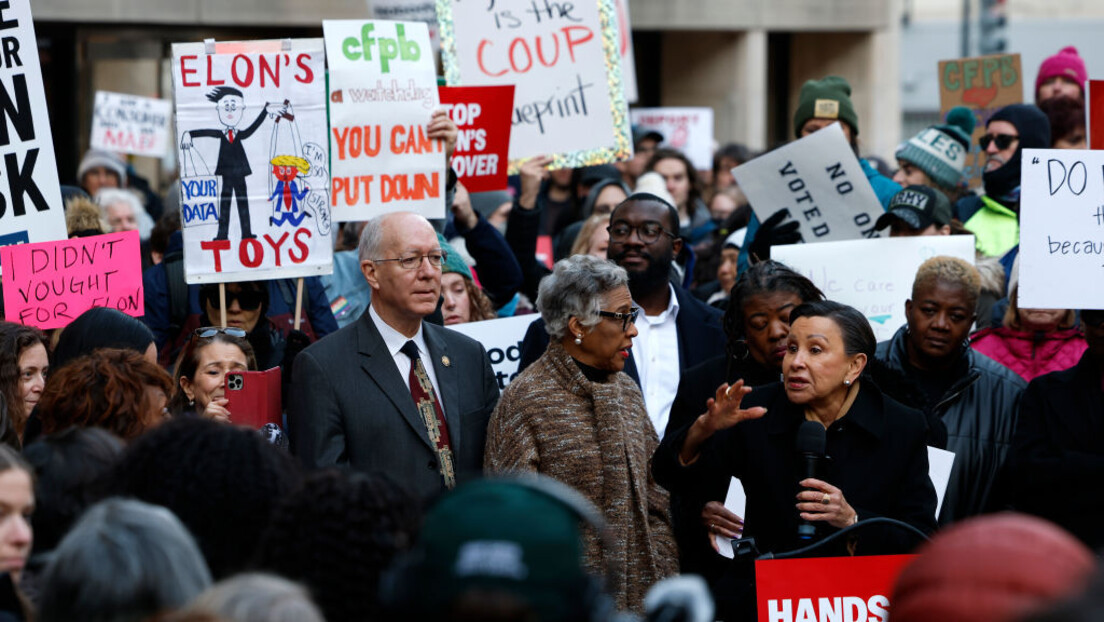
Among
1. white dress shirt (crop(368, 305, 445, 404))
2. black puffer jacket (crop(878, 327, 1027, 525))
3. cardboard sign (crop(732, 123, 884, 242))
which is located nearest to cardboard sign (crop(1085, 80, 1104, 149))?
black puffer jacket (crop(878, 327, 1027, 525))

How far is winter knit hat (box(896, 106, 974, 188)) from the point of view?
27.9 feet

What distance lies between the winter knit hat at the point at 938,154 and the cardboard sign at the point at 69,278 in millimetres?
4450

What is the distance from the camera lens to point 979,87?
10.6 meters

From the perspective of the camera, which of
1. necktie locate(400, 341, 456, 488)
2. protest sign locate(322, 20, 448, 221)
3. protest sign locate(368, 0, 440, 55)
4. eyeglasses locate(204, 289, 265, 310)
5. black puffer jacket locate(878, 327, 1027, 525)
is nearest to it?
necktie locate(400, 341, 456, 488)

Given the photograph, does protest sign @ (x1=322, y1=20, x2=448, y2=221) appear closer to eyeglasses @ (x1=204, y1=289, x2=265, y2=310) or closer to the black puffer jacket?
eyeglasses @ (x1=204, y1=289, x2=265, y2=310)

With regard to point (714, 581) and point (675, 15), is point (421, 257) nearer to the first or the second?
point (714, 581)

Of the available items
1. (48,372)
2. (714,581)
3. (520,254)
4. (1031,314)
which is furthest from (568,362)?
(520,254)

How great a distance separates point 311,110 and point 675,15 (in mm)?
15406

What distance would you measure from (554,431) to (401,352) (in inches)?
25.2

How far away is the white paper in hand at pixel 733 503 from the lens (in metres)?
4.93

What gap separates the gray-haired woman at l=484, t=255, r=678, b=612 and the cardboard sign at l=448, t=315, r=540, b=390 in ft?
4.89

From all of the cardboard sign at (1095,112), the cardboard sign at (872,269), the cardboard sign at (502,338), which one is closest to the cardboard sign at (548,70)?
the cardboard sign at (502,338)

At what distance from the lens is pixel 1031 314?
6320mm

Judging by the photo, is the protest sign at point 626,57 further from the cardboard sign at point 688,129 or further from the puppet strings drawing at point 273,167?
the puppet strings drawing at point 273,167
